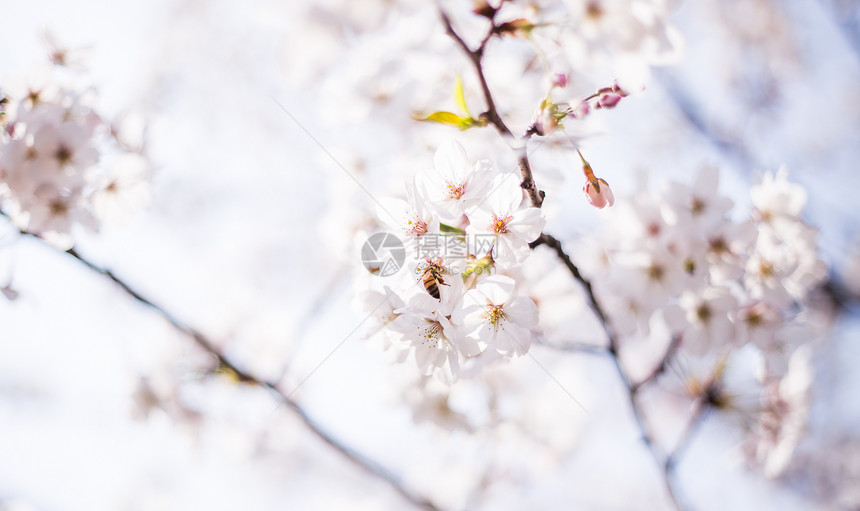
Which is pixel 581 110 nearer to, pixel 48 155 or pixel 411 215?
pixel 411 215

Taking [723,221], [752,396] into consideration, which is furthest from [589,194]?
[752,396]

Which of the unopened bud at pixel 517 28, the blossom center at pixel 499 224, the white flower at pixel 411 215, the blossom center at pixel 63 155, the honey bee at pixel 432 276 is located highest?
the unopened bud at pixel 517 28

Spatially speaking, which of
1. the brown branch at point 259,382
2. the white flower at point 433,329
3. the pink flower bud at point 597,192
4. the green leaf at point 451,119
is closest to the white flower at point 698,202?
the pink flower bud at point 597,192

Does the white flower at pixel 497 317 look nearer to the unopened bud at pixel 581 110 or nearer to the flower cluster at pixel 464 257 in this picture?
the flower cluster at pixel 464 257

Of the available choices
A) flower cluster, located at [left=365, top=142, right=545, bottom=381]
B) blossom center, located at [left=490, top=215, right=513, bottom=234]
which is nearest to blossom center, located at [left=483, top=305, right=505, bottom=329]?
flower cluster, located at [left=365, top=142, right=545, bottom=381]

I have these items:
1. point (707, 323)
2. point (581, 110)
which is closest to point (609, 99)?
point (581, 110)

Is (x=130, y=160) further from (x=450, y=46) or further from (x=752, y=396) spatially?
(x=752, y=396)

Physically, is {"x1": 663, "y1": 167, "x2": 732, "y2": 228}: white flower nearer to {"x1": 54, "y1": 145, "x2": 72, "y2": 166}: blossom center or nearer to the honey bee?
the honey bee

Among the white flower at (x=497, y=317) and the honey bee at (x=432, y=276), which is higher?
the honey bee at (x=432, y=276)
